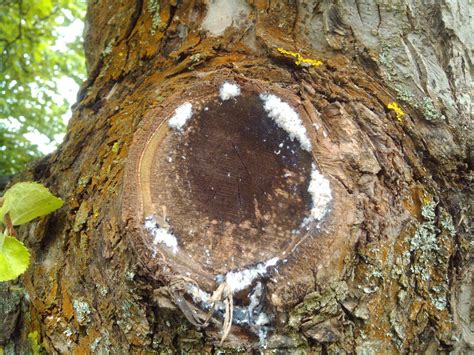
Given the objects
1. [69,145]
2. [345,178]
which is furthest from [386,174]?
[69,145]

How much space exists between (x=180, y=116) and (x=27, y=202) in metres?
0.50

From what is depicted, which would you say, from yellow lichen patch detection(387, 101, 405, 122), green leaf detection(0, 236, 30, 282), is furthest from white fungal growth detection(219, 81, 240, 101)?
green leaf detection(0, 236, 30, 282)

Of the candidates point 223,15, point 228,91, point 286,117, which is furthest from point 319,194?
point 223,15

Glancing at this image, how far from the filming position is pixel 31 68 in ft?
13.2

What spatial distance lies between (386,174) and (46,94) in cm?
349

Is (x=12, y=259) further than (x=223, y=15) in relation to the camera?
No

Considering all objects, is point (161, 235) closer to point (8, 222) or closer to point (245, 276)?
point (245, 276)

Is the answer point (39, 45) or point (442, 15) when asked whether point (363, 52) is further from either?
point (39, 45)

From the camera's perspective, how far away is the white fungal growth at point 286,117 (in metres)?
1.31

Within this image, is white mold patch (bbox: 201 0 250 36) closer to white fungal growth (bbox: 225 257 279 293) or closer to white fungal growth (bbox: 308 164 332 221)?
white fungal growth (bbox: 308 164 332 221)

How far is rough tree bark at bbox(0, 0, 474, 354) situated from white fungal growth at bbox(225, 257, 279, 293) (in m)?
0.02

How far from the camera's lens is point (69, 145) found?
161 centimetres

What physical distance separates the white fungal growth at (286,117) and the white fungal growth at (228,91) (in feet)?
0.24

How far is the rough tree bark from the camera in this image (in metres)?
1.20
